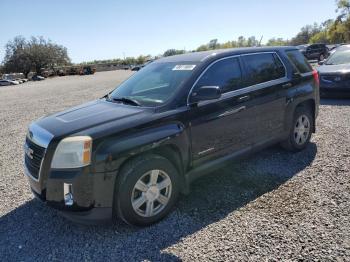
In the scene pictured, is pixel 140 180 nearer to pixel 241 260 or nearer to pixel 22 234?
pixel 241 260

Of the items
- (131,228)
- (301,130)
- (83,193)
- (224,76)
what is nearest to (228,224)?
(131,228)

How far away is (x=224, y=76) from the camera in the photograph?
4.27 meters

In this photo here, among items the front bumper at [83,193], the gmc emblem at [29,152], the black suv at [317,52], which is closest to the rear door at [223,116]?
the front bumper at [83,193]

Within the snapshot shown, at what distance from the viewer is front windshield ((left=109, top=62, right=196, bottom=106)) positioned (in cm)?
394

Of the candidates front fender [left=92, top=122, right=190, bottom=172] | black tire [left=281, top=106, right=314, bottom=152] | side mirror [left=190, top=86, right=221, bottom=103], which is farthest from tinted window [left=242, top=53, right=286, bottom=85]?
front fender [left=92, top=122, right=190, bottom=172]

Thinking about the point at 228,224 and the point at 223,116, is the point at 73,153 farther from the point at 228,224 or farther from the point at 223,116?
the point at 223,116

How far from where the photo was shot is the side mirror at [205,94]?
3682 millimetres

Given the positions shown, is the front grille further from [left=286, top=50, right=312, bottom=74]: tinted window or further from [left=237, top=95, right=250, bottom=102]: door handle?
[left=286, top=50, right=312, bottom=74]: tinted window

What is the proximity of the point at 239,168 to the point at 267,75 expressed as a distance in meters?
1.46

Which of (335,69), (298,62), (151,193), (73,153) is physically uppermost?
(335,69)

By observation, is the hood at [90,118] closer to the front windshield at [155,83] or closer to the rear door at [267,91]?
the front windshield at [155,83]

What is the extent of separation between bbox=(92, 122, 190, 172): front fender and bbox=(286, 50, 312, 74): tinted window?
2697 mm

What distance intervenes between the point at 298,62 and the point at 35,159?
4343 mm

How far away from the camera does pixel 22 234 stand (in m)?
3.58
